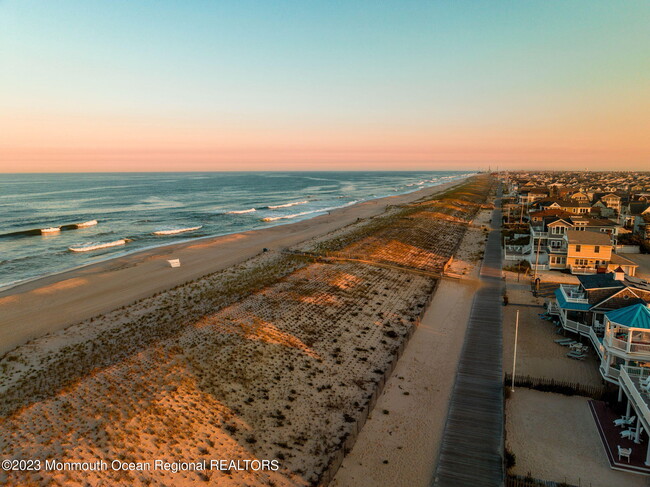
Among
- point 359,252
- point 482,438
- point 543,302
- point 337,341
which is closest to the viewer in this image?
point 482,438

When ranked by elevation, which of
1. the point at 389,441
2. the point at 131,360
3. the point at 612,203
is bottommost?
the point at 389,441

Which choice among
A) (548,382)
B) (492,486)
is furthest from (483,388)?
(492,486)

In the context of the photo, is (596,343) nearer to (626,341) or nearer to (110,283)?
(626,341)

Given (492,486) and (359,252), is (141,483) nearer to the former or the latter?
(492,486)

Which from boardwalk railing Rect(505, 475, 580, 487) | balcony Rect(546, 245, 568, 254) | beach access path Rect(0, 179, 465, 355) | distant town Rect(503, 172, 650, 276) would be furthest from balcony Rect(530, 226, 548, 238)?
boardwalk railing Rect(505, 475, 580, 487)

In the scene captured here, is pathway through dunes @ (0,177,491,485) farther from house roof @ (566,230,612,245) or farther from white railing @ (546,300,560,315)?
house roof @ (566,230,612,245)

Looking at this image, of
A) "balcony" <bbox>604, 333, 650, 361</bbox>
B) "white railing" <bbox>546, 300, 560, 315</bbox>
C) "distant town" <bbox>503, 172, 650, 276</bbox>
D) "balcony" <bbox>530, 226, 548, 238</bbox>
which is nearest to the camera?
"balcony" <bbox>604, 333, 650, 361</bbox>

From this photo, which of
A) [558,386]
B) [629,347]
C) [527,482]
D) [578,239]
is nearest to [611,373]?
[629,347]
